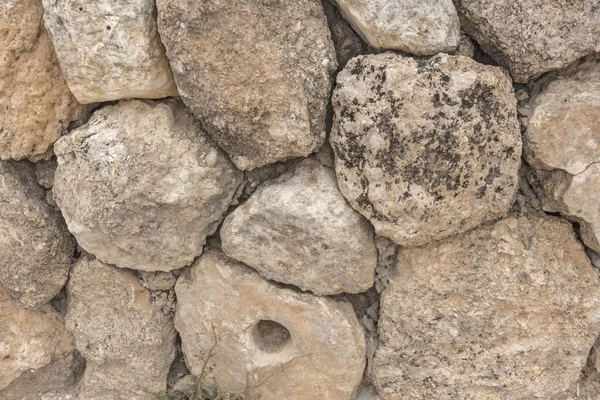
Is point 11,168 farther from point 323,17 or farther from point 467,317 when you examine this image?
point 467,317

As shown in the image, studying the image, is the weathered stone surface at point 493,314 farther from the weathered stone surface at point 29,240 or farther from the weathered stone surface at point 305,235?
the weathered stone surface at point 29,240

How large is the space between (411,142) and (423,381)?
2.42ft

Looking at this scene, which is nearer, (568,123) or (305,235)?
(568,123)

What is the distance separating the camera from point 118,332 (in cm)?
167

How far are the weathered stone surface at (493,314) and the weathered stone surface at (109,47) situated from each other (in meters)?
0.83

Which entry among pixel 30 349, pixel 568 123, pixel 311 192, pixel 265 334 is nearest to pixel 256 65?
pixel 311 192

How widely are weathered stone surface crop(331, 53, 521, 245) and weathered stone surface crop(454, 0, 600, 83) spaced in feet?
0.23

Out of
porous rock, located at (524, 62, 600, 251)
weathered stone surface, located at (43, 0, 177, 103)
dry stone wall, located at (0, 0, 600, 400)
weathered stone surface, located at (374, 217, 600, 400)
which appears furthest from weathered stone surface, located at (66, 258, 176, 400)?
porous rock, located at (524, 62, 600, 251)

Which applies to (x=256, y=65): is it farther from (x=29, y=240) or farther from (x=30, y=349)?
(x=30, y=349)

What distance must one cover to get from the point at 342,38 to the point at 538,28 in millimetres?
452

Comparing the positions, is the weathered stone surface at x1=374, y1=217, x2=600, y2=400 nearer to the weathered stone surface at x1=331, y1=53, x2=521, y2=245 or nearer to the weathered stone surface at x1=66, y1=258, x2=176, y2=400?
the weathered stone surface at x1=331, y1=53, x2=521, y2=245

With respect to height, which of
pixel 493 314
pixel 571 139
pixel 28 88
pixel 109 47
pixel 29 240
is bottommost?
pixel 493 314

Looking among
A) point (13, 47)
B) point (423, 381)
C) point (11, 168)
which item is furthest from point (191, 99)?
point (423, 381)

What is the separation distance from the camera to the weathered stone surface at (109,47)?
1224 mm
